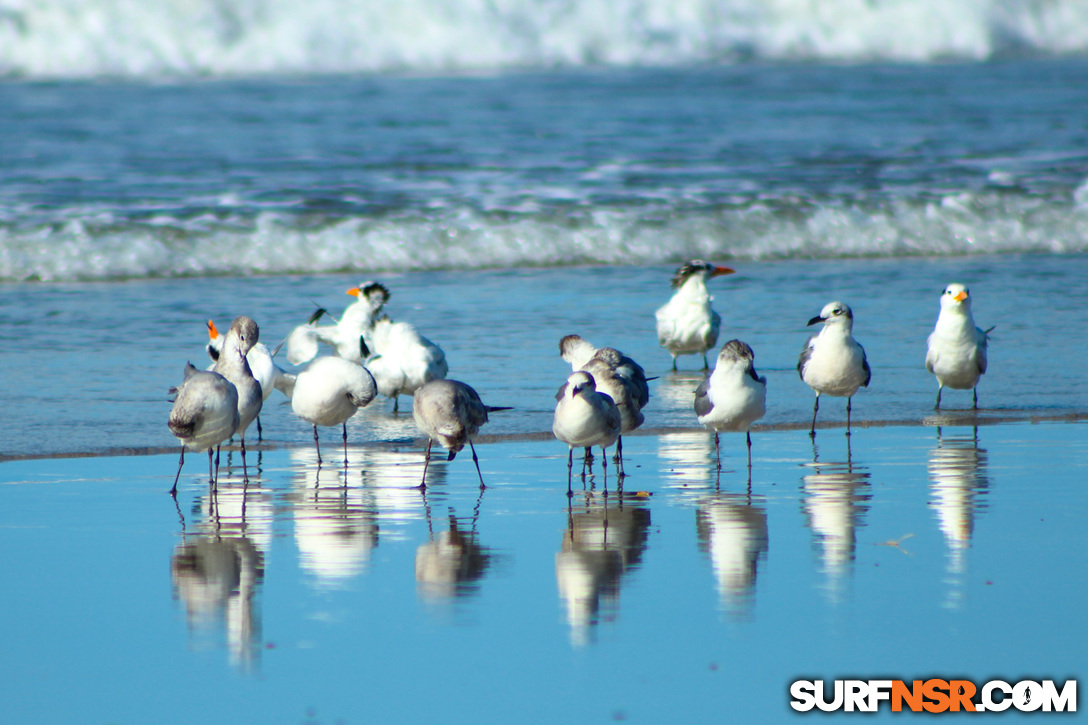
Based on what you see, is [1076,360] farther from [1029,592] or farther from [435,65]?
[435,65]

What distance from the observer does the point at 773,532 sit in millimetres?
5445

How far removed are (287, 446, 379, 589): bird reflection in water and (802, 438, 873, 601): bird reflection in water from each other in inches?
58.5

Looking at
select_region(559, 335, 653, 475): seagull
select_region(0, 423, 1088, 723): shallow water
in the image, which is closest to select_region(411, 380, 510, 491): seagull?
select_region(0, 423, 1088, 723): shallow water

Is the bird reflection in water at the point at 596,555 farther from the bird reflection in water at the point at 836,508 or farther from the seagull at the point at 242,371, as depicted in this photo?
the seagull at the point at 242,371

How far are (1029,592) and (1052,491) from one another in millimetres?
1562

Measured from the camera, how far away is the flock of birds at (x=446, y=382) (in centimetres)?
617

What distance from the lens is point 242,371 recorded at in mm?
6680

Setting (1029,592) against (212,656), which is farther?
(1029,592)

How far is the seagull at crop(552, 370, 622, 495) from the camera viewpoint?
6.12 meters

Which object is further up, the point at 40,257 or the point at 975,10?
the point at 975,10

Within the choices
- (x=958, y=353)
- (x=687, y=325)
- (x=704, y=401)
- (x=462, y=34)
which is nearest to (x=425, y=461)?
(x=704, y=401)

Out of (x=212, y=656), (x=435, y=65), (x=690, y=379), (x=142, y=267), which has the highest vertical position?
(x=435, y=65)

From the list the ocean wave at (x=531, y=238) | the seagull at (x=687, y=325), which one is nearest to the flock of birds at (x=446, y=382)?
the seagull at (x=687, y=325)

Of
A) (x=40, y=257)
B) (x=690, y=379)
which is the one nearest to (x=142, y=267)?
(x=40, y=257)
